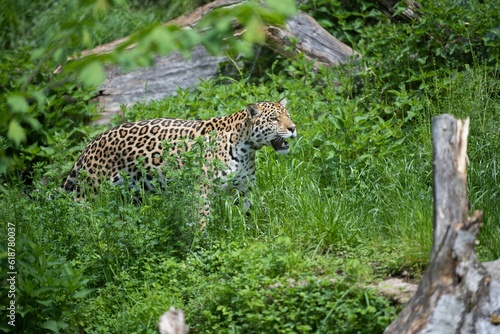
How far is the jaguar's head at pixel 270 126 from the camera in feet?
26.7

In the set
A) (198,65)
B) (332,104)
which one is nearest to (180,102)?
(198,65)

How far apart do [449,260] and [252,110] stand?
3625 mm

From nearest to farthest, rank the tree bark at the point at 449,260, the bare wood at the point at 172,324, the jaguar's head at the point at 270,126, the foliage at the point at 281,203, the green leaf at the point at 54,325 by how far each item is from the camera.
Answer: the bare wood at the point at 172,324
the tree bark at the point at 449,260
the foliage at the point at 281,203
the green leaf at the point at 54,325
the jaguar's head at the point at 270,126

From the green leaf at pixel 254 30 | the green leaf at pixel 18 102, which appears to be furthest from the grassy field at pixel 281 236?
the green leaf at pixel 254 30

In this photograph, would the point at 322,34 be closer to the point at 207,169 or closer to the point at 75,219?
the point at 207,169

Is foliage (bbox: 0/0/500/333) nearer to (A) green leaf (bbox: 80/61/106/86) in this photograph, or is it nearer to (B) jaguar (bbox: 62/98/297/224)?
(A) green leaf (bbox: 80/61/106/86)

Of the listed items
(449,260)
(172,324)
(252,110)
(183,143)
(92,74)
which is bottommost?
(183,143)

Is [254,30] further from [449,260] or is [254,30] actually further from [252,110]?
[252,110]

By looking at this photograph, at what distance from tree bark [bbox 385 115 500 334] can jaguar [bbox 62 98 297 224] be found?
297cm

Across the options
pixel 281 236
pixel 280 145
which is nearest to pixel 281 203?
pixel 281 236

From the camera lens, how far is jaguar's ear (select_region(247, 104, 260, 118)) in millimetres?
8164

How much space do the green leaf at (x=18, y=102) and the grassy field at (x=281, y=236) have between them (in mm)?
2510

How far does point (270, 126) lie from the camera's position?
8133mm

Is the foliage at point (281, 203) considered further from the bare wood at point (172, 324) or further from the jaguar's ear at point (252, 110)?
the bare wood at point (172, 324)
